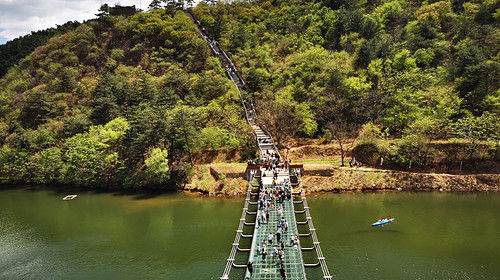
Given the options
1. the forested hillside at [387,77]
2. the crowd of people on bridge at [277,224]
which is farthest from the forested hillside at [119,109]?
the crowd of people on bridge at [277,224]

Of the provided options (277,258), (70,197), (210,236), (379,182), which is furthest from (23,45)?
(379,182)

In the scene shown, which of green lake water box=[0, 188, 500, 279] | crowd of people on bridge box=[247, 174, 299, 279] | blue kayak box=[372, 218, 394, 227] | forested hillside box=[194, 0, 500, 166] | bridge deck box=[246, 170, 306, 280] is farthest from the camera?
forested hillside box=[194, 0, 500, 166]

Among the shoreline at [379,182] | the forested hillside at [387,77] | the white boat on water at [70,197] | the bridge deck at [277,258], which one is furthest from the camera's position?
the white boat on water at [70,197]

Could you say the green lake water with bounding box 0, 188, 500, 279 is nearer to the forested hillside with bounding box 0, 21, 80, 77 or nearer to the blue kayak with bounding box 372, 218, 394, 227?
the blue kayak with bounding box 372, 218, 394, 227

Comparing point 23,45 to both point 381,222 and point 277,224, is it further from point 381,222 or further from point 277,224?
point 381,222

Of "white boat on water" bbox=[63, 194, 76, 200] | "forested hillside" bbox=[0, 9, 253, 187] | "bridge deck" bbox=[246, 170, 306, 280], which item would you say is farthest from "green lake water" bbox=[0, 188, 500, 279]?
"forested hillside" bbox=[0, 9, 253, 187]

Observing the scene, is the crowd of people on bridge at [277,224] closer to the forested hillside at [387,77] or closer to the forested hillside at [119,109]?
the forested hillside at [119,109]
